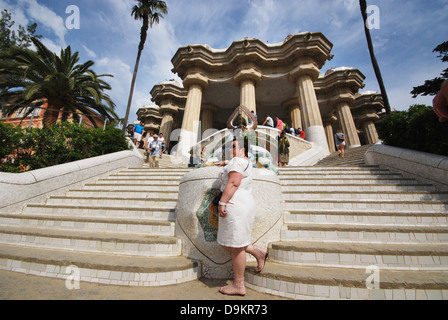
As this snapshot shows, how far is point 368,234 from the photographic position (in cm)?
275

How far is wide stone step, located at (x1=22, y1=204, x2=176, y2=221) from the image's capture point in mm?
3653

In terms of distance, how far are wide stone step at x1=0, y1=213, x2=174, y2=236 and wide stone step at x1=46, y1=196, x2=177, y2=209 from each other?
691mm

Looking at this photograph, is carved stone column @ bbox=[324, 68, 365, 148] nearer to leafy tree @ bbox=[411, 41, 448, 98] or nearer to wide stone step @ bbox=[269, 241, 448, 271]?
leafy tree @ bbox=[411, 41, 448, 98]

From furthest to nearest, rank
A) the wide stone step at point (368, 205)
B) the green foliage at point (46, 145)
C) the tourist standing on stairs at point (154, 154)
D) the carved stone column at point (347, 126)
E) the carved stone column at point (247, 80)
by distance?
the carved stone column at point (347, 126), the carved stone column at point (247, 80), the tourist standing on stairs at point (154, 154), the green foliage at point (46, 145), the wide stone step at point (368, 205)

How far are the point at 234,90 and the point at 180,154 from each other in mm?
9325

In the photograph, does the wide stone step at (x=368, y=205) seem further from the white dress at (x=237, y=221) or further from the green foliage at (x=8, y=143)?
the green foliage at (x=8, y=143)

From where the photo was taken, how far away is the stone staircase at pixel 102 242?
2.15 meters

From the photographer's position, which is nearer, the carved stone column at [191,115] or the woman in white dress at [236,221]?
the woman in white dress at [236,221]

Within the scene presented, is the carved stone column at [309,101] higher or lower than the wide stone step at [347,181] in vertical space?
higher

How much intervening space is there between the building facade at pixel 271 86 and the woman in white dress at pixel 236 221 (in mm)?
13099

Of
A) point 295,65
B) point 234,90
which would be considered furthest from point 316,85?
point 234,90

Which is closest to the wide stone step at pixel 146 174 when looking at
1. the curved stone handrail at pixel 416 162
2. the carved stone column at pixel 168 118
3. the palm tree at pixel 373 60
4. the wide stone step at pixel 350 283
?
the wide stone step at pixel 350 283

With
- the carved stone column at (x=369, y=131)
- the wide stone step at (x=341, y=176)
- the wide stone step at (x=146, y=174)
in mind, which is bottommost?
the wide stone step at (x=341, y=176)

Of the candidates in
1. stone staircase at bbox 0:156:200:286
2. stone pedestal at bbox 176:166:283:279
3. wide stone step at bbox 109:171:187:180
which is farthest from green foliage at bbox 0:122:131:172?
stone pedestal at bbox 176:166:283:279
